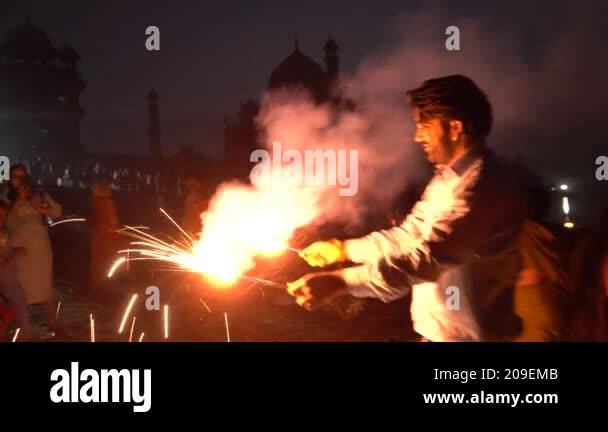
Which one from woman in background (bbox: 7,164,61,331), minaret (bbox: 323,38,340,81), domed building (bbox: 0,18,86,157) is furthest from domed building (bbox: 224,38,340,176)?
woman in background (bbox: 7,164,61,331)

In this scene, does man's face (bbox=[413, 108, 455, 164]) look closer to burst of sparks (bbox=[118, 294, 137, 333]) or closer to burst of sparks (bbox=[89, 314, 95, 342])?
burst of sparks (bbox=[89, 314, 95, 342])

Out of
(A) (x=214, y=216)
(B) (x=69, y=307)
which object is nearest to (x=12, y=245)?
(B) (x=69, y=307)

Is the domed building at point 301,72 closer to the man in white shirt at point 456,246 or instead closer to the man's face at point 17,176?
the man's face at point 17,176

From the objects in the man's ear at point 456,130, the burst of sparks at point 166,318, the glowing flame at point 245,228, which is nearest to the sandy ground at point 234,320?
the burst of sparks at point 166,318

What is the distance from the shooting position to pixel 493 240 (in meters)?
2.92

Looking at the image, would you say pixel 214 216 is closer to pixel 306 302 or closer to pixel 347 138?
pixel 347 138

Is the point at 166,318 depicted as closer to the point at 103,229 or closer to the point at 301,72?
the point at 103,229

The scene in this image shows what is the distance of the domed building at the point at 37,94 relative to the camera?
47469 mm

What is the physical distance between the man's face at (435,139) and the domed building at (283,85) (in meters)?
27.4

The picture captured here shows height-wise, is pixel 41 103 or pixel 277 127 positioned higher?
pixel 41 103

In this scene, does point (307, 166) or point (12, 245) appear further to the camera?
point (12, 245)

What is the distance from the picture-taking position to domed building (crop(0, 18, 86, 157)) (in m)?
47.5

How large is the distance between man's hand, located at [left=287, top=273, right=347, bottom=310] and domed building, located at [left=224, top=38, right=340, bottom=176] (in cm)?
2751
